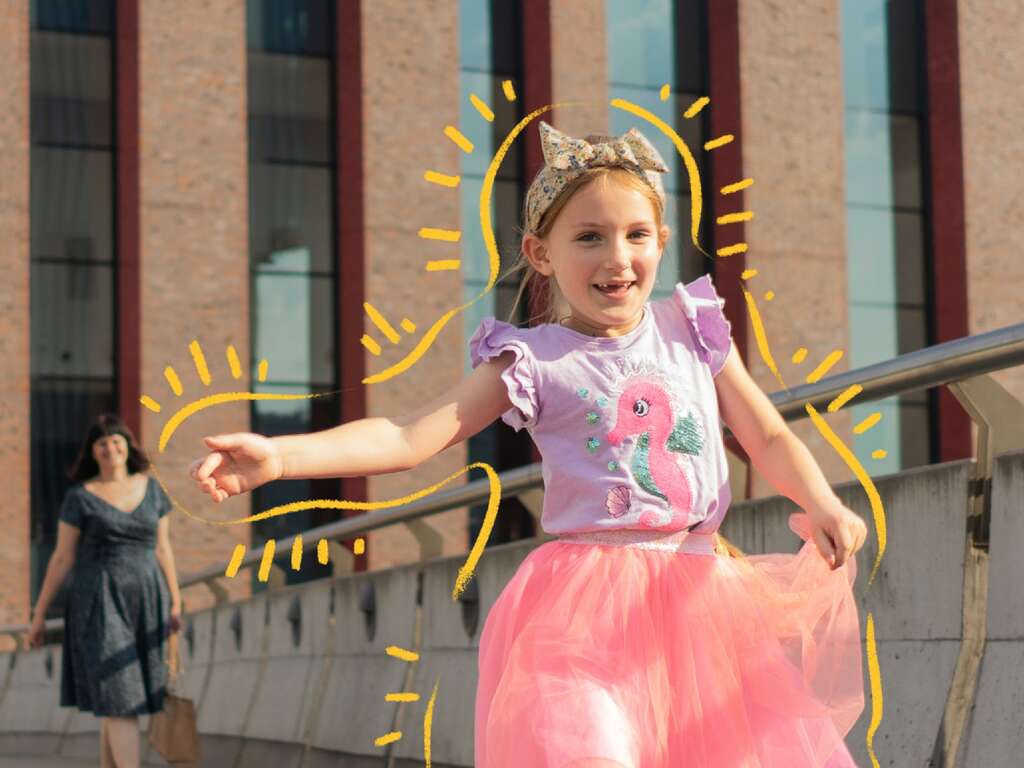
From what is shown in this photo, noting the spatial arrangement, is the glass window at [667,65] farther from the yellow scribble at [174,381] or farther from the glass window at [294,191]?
the yellow scribble at [174,381]

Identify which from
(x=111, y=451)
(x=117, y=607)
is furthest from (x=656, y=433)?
(x=117, y=607)

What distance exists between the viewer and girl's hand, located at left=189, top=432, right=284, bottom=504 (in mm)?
3404

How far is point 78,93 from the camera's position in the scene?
26.1 m

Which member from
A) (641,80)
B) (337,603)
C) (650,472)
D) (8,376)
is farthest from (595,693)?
(641,80)

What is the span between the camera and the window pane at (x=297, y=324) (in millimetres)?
26219

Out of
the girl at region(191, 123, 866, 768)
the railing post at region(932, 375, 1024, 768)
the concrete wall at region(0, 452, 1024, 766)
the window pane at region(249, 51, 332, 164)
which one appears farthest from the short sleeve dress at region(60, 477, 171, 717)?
the window pane at region(249, 51, 332, 164)

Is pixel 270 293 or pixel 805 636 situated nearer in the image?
pixel 805 636

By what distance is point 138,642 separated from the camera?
11297 millimetres

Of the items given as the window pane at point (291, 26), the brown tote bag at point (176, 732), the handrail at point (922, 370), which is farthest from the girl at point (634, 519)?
the window pane at point (291, 26)

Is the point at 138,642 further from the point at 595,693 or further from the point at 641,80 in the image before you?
the point at 641,80

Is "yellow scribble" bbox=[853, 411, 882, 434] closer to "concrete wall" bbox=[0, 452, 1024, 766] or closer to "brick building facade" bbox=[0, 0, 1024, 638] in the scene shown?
"concrete wall" bbox=[0, 452, 1024, 766]

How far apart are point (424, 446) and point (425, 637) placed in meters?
5.70

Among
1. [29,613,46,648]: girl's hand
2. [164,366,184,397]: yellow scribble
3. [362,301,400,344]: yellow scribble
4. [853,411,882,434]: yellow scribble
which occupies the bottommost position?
[29,613,46,648]: girl's hand

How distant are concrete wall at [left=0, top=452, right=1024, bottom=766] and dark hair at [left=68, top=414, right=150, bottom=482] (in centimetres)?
128
